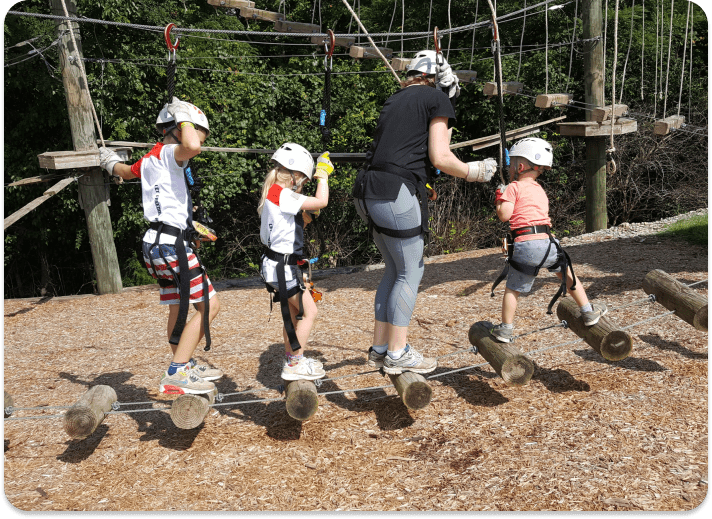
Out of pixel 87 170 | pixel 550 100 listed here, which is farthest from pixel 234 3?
pixel 550 100

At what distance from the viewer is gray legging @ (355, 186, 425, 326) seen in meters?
3.79

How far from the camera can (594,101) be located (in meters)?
9.61

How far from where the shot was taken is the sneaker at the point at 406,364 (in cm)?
408

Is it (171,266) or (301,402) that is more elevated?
(171,266)

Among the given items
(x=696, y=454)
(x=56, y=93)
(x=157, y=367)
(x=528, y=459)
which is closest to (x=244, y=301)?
(x=157, y=367)

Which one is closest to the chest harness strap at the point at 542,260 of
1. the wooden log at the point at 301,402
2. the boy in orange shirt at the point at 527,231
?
the boy in orange shirt at the point at 527,231

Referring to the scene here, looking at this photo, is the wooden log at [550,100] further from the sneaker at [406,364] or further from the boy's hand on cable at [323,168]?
the sneaker at [406,364]

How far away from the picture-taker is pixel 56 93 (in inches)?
510

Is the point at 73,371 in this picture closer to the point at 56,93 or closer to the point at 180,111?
the point at 180,111

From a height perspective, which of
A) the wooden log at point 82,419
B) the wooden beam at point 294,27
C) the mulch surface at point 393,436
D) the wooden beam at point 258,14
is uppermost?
the wooden beam at point 258,14

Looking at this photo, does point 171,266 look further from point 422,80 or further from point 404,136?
point 422,80

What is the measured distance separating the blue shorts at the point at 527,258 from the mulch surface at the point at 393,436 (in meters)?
0.49

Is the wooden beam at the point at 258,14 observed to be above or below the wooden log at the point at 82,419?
above

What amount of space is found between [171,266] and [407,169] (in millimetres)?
1603
